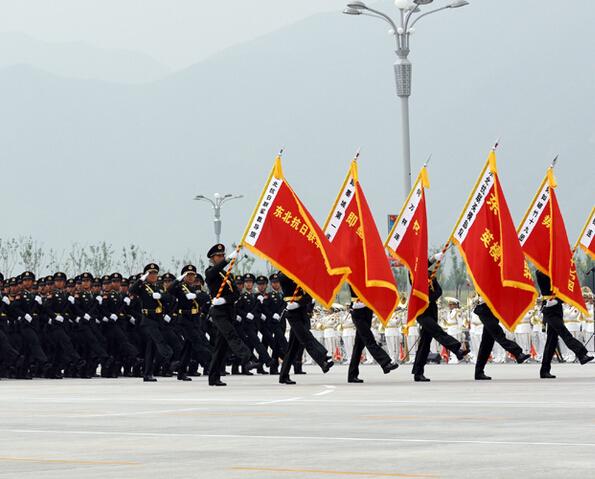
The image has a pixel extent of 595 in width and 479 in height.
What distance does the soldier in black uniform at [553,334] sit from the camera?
21.0 meters

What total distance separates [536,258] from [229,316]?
4538 millimetres

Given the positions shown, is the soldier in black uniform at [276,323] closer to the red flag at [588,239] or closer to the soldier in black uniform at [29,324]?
the soldier in black uniform at [29,324]

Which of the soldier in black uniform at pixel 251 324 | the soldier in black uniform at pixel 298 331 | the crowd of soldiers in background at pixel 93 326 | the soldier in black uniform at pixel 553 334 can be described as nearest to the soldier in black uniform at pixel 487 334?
the soldier in black uniform at pixel 553 334

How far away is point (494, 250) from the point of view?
21.5 m

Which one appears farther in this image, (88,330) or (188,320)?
(88,330)

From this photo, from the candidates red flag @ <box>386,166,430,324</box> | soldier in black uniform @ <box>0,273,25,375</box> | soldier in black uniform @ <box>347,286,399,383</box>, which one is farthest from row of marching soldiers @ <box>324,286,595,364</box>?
soldier in black uniform @ <box>347,286,399,383</box>

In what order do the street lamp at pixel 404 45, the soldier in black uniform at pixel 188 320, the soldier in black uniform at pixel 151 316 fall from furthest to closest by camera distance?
1. the street lamp at pixel 404 45
2. the soldier in black uniform at pixel 188 320
3. the soldier in black uniform at pixel 151 316

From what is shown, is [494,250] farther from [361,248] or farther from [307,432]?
[307,432]

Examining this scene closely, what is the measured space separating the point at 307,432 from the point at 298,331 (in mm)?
9034

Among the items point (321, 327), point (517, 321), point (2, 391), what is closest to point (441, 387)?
point (517, 321)

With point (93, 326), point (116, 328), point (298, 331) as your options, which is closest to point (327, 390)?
point (298, 331)

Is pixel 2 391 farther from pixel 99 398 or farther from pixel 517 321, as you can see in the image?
pixel 517 321

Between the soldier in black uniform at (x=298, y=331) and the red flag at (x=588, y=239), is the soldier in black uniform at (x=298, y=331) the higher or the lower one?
the lower one

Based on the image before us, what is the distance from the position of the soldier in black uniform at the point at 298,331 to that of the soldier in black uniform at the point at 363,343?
0.45 metres
